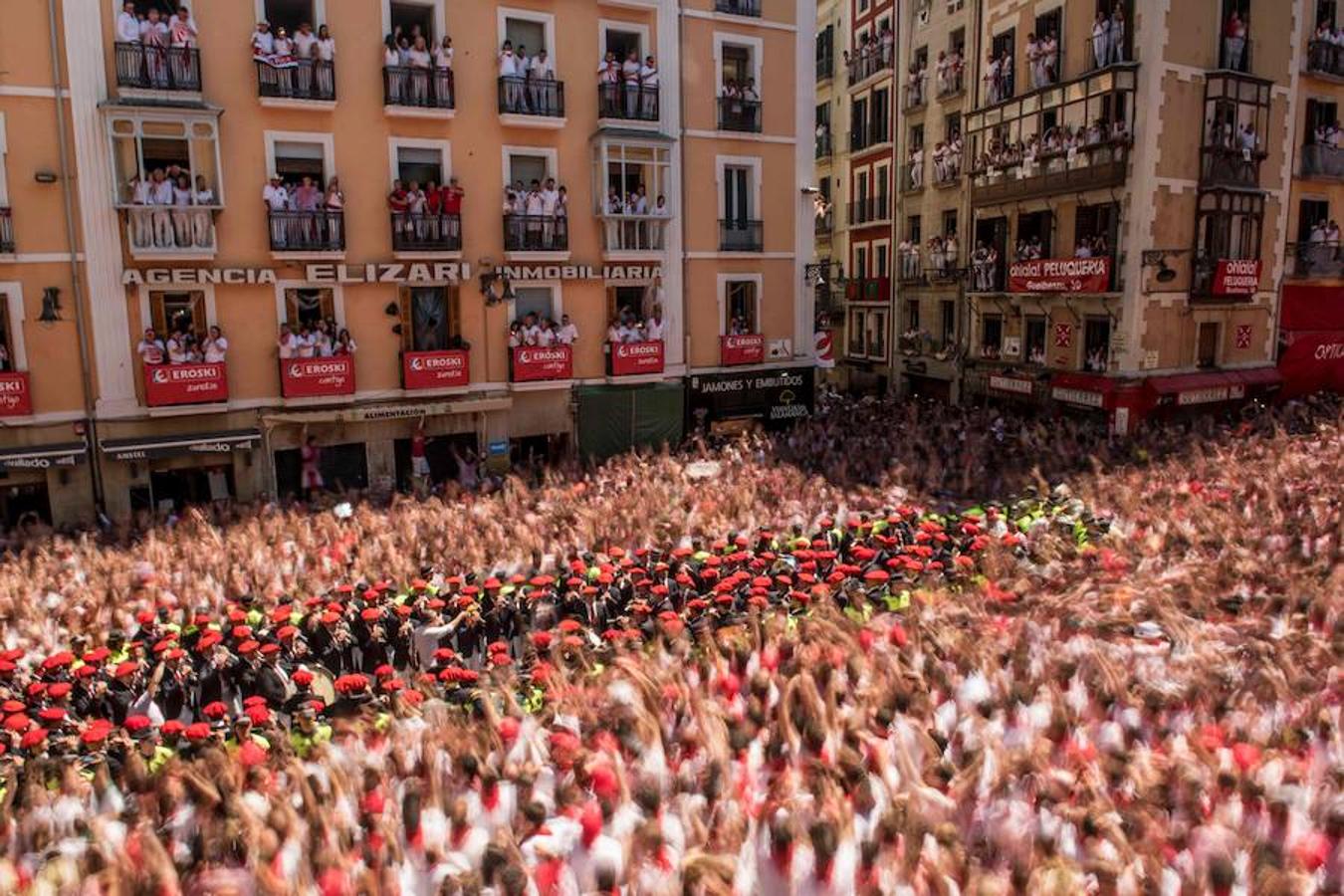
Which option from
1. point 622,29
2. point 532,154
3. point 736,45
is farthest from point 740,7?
point 532,154

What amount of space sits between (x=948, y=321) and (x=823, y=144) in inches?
390

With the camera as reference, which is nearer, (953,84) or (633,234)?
(633,234)

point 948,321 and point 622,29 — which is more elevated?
point 622,29

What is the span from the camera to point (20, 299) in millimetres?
16984

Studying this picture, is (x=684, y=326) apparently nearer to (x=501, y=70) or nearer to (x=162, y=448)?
(x=501, y=70)

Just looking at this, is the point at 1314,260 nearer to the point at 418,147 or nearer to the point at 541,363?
the point at 541,363

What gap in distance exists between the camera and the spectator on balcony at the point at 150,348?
17516 millimetres


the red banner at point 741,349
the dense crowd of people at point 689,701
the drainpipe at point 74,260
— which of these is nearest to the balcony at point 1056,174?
the red banner at point 741,349

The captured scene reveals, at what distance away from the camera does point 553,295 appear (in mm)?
21547

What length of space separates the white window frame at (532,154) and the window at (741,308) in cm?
498

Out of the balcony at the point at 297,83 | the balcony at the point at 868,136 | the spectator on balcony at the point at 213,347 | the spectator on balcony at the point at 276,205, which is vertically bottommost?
the spectator on balcony at the point at 213,347

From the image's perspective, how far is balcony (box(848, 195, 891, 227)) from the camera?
3266 centimetres

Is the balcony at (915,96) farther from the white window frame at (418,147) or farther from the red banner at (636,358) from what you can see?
the white window frame at (418,147)

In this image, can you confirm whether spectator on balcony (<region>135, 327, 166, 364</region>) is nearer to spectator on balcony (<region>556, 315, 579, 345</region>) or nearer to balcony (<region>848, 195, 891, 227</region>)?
spectator on balcony (<region>556, 315, 579, 345</region>)
